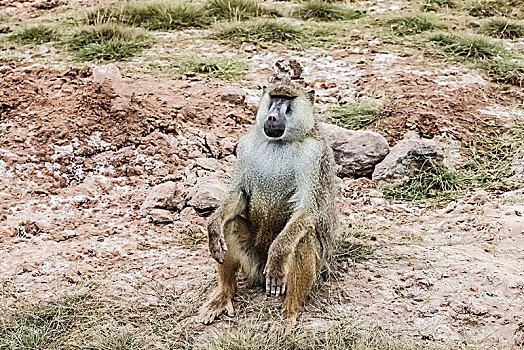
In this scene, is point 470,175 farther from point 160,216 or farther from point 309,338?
point 309,338

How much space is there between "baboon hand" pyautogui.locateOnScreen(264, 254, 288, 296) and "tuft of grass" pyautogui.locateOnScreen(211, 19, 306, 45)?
5.19 metres

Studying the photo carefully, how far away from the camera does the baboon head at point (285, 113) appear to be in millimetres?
4078

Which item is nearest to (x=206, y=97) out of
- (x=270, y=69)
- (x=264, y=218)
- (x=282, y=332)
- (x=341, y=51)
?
(x=270, y=69)

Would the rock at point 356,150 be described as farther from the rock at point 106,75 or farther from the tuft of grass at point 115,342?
the tuft of grass at point 115,342

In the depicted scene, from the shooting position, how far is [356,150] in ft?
20.9

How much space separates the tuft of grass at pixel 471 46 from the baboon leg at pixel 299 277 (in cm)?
489

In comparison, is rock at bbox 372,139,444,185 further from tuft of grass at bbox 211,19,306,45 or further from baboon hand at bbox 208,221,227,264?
tuft of grass at bbox 211,19,306,45

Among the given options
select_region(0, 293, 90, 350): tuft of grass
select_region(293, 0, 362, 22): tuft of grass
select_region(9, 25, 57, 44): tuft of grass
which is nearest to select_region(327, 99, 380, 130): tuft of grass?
select_region(293, 0, 362, 22): tuft of grass

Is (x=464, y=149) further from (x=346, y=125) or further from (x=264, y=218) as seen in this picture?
(x=264, y=218)

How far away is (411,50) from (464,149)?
2171 mm

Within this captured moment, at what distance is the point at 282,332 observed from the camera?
407cm

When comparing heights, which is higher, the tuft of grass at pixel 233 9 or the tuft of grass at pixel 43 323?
the tuft of grass at pixel 43 323

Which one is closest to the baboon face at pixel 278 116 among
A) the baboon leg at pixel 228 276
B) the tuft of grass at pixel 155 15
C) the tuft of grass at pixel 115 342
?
the baboon leg at pixel 228 276

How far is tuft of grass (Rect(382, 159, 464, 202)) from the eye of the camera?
19.9ft
